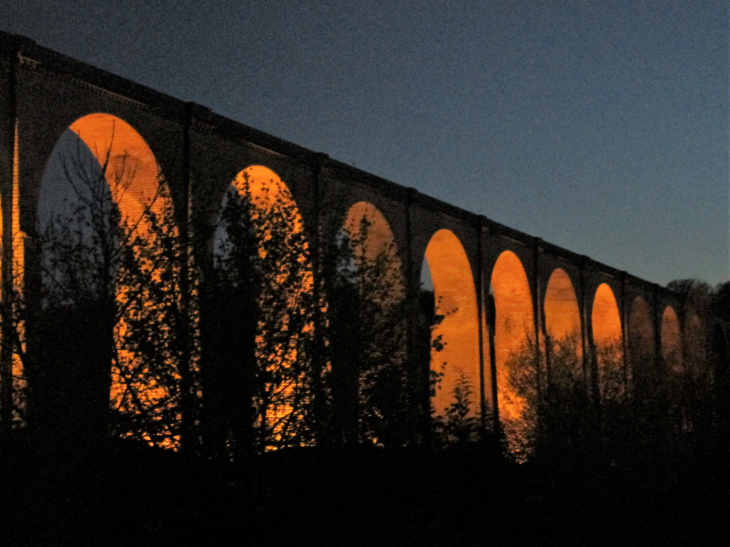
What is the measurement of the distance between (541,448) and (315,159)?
6.94 m

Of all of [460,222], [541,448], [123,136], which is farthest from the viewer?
[460,222]

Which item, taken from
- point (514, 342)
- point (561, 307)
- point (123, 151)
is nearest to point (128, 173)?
point (123, 151)

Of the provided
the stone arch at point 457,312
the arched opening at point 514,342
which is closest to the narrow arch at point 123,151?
the stone arch at point 457,312

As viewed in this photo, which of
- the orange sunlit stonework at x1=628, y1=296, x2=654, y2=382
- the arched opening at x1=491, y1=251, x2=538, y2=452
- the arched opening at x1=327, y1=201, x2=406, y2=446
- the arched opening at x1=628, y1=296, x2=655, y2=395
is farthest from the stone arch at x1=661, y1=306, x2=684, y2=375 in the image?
the arched opening at x1=327, y1=201, x2=406, y2=446

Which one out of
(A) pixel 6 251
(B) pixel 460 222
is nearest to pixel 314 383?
(A) pixel 6 251

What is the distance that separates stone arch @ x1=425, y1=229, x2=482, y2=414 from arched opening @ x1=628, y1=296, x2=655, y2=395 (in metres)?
12.5

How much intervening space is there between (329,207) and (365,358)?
5155 millimetres

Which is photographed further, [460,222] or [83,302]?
[460,222]

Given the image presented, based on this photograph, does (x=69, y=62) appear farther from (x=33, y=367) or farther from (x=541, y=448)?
(x=541, y=448)

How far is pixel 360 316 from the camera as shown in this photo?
973cm

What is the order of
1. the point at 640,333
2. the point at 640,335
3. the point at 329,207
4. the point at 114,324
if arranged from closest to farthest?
the point at 114,324
the point at 329,207
the point at 640,335
the point at 640,333

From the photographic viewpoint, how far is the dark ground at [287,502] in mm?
7602

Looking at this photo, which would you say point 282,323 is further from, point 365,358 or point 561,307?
point 561,307

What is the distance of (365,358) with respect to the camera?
946 cm
